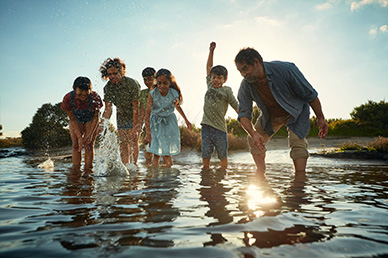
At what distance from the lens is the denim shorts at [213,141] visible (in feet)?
18.6

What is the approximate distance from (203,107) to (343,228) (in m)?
4.31

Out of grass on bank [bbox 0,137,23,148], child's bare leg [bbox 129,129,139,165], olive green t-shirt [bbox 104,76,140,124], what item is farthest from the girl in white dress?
grass on bank [bbox 0,137,23,148]

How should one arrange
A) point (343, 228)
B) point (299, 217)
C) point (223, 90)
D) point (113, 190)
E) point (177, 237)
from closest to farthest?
point (177, 237)
point (343, 228)
point (299, 217)
point (113, 190)
point (223, 90)

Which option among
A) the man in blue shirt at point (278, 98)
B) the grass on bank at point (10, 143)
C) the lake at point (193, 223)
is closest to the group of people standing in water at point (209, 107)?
the man in blue shirt at point (278, 98)

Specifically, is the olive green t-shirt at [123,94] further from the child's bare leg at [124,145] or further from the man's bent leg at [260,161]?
the man's bent leg at [260,161]

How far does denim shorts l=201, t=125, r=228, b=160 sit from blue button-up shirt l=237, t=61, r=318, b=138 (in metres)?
1.60

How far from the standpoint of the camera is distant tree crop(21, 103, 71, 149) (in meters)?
18.5

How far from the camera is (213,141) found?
18.8ft

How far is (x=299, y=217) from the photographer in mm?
1867

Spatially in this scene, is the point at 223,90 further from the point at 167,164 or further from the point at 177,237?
the point at 177,237

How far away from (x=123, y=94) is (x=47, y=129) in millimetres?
15317

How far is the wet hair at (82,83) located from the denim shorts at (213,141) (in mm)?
2561

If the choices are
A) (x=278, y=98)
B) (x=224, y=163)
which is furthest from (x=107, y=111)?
(x=278, y=98)

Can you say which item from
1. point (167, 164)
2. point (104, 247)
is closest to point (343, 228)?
point (104, 247)
